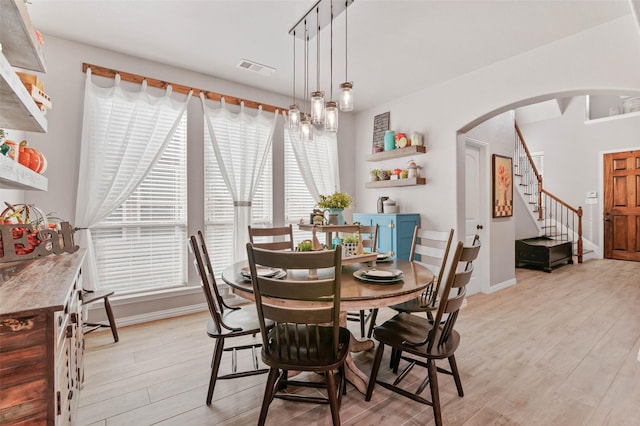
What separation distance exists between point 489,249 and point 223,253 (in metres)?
3.74

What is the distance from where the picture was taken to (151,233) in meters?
3.47

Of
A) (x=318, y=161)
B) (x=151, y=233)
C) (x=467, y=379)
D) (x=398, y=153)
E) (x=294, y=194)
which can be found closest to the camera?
(x=467, y=379)

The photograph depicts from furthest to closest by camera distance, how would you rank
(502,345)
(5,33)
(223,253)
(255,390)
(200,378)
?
(223,253) < (502,345) < (200,378) < (255,390) < (5,33)

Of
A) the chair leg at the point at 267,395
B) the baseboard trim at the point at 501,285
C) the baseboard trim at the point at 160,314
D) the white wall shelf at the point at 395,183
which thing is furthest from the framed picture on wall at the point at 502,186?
the baseboard trim at the point at 160,314

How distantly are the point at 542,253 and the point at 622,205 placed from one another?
2872 millimetres

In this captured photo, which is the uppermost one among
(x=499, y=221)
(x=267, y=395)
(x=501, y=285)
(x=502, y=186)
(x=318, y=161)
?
(x=318, y=161)

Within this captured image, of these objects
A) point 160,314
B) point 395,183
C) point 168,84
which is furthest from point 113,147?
point 395,183

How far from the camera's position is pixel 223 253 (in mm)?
3939

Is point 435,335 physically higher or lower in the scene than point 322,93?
lower

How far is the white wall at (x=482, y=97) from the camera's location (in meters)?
2.68

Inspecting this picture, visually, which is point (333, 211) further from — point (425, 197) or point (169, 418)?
point (425, 197)

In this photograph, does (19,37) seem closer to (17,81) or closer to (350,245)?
(17,81)

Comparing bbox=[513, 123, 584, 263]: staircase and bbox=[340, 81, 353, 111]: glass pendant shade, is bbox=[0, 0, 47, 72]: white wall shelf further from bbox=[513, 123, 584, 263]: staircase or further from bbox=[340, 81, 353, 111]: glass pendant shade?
bbox=[513, 123, 584, 263]: staircase

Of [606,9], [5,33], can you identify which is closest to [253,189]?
[5,33]
